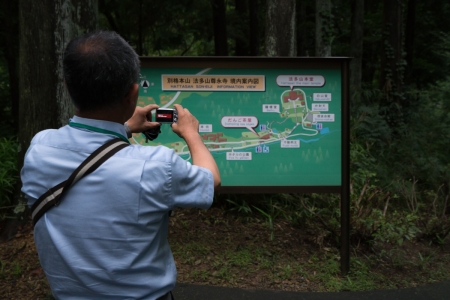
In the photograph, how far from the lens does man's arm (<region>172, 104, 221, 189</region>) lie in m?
1.92

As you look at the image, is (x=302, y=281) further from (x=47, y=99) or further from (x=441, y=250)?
(x=47, y=99)

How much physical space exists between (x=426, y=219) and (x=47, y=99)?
478 centimetres

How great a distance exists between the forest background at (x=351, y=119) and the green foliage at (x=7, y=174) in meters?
0.01

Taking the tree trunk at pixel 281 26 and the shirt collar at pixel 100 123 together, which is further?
the tree trunk at pixel 281 26

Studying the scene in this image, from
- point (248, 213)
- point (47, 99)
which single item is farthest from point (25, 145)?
point (248, 213)

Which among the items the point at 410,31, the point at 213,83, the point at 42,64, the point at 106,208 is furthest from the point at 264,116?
the point at 410,31

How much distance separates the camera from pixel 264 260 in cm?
576

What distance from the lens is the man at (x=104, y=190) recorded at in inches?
68.2

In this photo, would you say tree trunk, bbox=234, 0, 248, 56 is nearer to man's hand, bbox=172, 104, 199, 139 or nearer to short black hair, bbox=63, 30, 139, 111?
man's hand, bbox=172, 104, 199, 139

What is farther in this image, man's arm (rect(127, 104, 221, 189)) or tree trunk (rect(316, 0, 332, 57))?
tree trunk (rect(316, 0, 332, 57))

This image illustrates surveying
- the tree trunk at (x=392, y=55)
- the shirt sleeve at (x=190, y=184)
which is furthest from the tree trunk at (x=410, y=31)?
the shirt sleeve at (x=190, y=184)

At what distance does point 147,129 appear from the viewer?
2336 mm

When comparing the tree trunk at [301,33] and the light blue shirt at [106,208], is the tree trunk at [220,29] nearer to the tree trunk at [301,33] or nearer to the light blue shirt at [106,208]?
Result: the tree trunk at [301,33]

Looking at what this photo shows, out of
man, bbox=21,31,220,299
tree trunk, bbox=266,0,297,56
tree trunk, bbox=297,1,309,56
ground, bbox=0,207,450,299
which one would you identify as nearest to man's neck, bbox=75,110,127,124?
man, bbox=21,31,220,299
